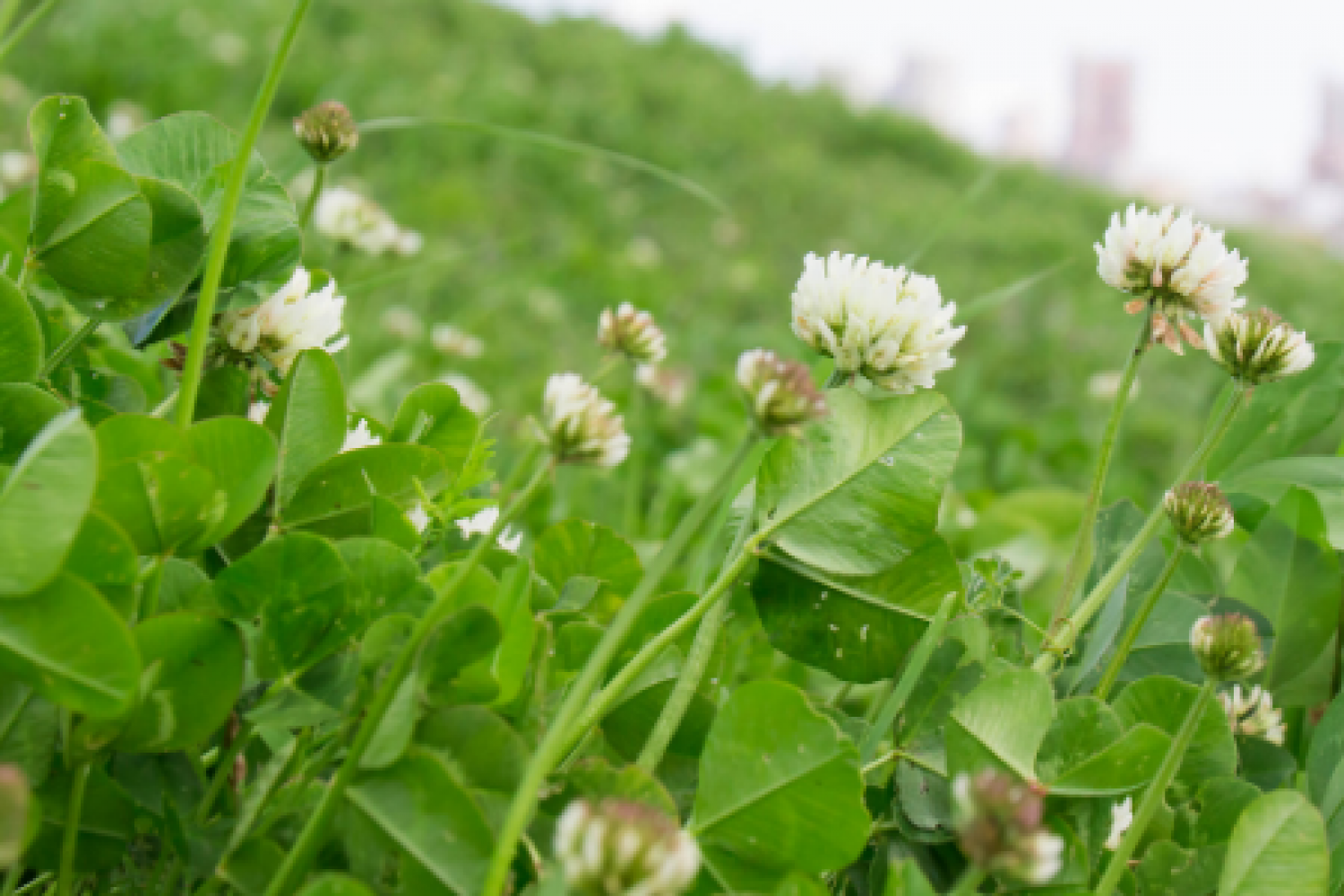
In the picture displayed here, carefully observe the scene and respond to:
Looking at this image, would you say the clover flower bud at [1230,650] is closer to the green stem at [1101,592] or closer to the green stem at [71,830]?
the green stem at [1101,592]

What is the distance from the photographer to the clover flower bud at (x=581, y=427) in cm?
36

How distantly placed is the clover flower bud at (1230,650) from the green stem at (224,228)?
0.40 m

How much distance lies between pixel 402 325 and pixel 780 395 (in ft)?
5.71

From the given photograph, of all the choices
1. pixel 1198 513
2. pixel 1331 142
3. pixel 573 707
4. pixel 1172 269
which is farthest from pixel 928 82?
pixel 573 707

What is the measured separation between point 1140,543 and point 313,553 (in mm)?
369

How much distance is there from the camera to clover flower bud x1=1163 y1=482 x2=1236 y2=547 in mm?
493

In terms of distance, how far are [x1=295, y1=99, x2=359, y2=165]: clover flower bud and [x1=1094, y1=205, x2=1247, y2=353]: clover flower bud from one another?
0.39 m

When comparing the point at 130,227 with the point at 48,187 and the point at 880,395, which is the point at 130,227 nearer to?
the point at 48,187

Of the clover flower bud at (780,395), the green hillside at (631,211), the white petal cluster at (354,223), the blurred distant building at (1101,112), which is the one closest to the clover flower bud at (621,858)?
the clover flower bud at (780,395)

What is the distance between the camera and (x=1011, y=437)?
1.88 m

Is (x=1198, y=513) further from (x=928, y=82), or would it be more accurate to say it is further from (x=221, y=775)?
(x=928, y=82)

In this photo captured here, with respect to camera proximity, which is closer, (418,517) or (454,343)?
(418,517)

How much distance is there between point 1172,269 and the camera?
22.3 inches

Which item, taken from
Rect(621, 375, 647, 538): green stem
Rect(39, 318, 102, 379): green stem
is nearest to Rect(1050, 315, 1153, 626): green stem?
Rect(39, 318, 102, 379): green stem
